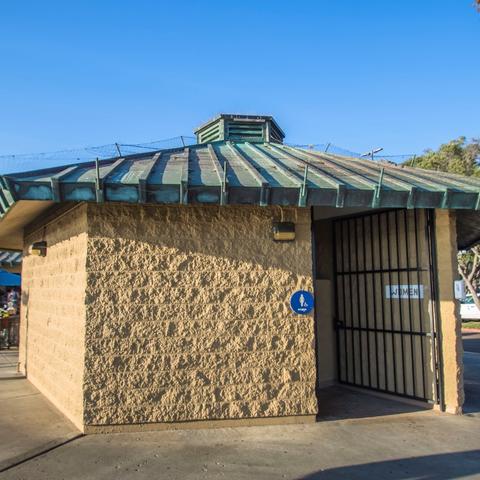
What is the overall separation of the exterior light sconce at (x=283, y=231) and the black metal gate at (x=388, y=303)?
7.45ft

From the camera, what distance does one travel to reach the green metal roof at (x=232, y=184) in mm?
6340

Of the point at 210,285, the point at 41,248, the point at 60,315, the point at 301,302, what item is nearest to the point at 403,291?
the point at 301,302

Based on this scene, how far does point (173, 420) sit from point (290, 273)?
2.44 meters

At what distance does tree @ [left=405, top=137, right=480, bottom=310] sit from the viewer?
28688mm

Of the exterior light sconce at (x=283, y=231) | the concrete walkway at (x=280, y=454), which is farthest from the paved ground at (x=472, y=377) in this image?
the exterior light sconce at (x=283, y=231)

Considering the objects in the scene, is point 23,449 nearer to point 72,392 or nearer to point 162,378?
point 72,392

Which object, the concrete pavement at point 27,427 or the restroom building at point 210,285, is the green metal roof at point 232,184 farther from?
the concrete pavement at point 27,427

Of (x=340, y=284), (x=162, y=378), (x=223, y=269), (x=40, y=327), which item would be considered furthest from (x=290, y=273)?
(x=40, y=327)

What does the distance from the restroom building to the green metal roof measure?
23mm

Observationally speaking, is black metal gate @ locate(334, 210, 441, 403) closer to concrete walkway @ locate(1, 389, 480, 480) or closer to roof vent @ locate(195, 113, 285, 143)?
concrete walkway @ locate(1, 389, 480, 480)

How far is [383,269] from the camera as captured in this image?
900 cm

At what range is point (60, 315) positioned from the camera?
813 cm

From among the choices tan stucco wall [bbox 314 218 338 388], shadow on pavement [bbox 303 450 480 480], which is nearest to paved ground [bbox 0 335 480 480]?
shadow on pavement [bbox 303 450 480 480]

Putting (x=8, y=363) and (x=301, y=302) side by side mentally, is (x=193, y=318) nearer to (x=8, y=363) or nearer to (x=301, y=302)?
(x=301, y=302)
